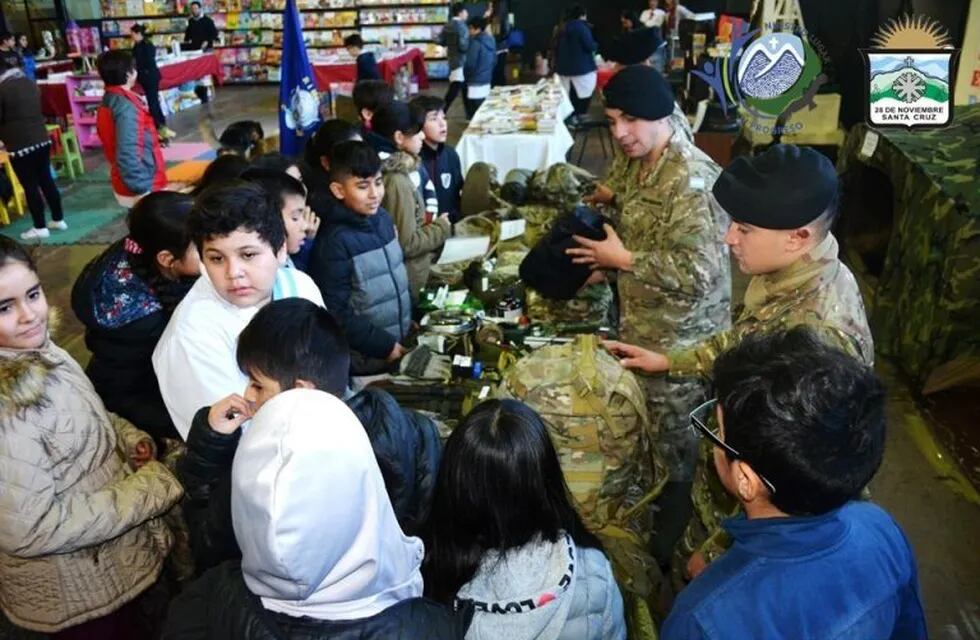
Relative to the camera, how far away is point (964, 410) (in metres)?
4.04

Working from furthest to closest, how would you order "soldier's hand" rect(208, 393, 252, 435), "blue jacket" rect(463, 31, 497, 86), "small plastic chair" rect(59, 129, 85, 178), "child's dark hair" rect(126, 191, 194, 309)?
1. "blue jacket" rect(463, 31, 497, 86)
2. "small plastic chair" rect(59, 129, 85, 178)
3. "child's dark hair" rect(126, 191, 194, 309)
4. "soldier's hand" rect(208, 393, 252, 435)

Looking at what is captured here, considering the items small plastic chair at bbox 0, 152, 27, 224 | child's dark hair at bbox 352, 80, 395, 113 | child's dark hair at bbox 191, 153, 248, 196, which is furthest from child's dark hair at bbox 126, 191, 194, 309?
small plastic chair at bbox 0, 152, 27, 224

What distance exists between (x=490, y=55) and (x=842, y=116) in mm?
5223

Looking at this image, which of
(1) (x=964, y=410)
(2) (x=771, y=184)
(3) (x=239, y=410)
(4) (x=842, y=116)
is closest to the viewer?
(3) (x=239, y=410)

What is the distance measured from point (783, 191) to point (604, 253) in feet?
3.11

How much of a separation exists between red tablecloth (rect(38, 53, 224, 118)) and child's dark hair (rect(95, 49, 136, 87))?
3.76m

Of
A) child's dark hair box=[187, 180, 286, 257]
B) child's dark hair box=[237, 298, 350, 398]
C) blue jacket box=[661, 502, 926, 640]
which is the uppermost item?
child's dark hair box=[187, 180, 286, 257]

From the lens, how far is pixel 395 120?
409cm

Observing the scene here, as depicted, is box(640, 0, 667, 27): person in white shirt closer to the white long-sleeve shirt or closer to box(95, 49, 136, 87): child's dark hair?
box(95, 49, 136, 87): child's dark hair

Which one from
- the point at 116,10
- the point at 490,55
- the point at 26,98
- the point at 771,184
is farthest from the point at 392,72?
the point at 771,184

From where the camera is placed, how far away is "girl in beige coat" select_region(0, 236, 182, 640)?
1785mm

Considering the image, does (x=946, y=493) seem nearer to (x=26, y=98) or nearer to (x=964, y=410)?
(x=964, y=410)

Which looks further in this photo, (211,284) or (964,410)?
(964,410)

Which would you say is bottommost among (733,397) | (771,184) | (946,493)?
(946,493)
